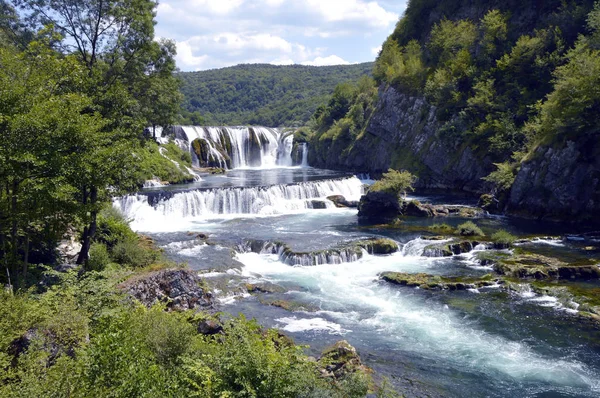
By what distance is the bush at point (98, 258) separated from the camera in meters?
14.6

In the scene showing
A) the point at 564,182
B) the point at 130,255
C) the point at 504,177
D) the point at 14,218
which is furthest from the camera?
the point at 504,177

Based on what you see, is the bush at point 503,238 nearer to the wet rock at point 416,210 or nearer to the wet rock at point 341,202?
the wet rock at point 416,210

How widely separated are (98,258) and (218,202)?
20.2 meters

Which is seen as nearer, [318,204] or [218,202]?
[218,202]

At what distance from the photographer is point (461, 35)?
47125mm

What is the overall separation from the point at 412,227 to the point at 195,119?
75786 mm

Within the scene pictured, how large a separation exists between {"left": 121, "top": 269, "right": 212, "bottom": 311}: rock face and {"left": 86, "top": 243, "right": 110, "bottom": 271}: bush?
64.2 inches

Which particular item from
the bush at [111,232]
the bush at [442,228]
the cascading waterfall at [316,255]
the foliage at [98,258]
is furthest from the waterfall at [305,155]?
the foliage at [98,258]

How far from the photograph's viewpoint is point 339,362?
11477 millimetres

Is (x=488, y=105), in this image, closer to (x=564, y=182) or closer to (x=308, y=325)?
(x=564, y=182)

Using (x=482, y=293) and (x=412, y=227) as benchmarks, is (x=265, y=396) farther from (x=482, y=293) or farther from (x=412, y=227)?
(x=412, y=227)

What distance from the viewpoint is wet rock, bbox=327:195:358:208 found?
37.5m

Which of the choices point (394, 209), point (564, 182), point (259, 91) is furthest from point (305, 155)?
point (259, 91)

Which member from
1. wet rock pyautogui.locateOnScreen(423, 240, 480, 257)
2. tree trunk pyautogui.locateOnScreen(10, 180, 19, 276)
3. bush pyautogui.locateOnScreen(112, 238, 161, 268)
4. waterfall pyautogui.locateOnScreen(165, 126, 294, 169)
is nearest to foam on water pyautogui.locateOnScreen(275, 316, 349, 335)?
bush pyautogui.locateOnScreen(112, 238, 161, 268)
